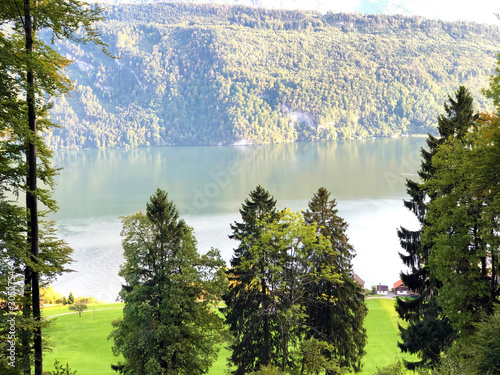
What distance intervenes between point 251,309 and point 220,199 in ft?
214

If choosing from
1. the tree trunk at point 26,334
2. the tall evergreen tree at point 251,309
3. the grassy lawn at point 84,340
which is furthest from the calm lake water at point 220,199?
the tree trunk at point 26,334

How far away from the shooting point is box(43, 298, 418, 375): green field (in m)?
25.9

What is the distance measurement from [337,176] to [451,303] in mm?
92083

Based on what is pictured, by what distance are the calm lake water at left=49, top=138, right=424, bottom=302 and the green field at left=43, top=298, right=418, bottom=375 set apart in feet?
14.0

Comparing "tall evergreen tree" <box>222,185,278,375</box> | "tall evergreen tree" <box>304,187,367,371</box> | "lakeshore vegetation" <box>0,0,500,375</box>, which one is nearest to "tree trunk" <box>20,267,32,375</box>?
"lakeshore vegetation" <box>0,0,500,375</box>

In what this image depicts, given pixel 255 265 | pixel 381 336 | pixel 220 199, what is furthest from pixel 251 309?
pixel 220 199

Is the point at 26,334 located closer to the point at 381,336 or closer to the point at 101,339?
the point at 101,339

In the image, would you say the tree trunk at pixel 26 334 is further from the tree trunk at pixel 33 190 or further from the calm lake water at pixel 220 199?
the calm lake water at pixel 220 199

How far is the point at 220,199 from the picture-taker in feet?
269

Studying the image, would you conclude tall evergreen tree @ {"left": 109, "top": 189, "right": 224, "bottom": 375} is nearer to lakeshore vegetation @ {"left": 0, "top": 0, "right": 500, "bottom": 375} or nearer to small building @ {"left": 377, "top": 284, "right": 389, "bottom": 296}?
lakeshore vegetation @ {"left": 0, "top": 0, "right": 500, "bottom": 375}

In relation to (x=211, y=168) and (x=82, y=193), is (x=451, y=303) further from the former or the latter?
(x=211, y=168)

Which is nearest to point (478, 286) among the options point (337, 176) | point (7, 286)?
point (7, 286)

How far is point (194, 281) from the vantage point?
607 inches

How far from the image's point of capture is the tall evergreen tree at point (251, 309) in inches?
643
